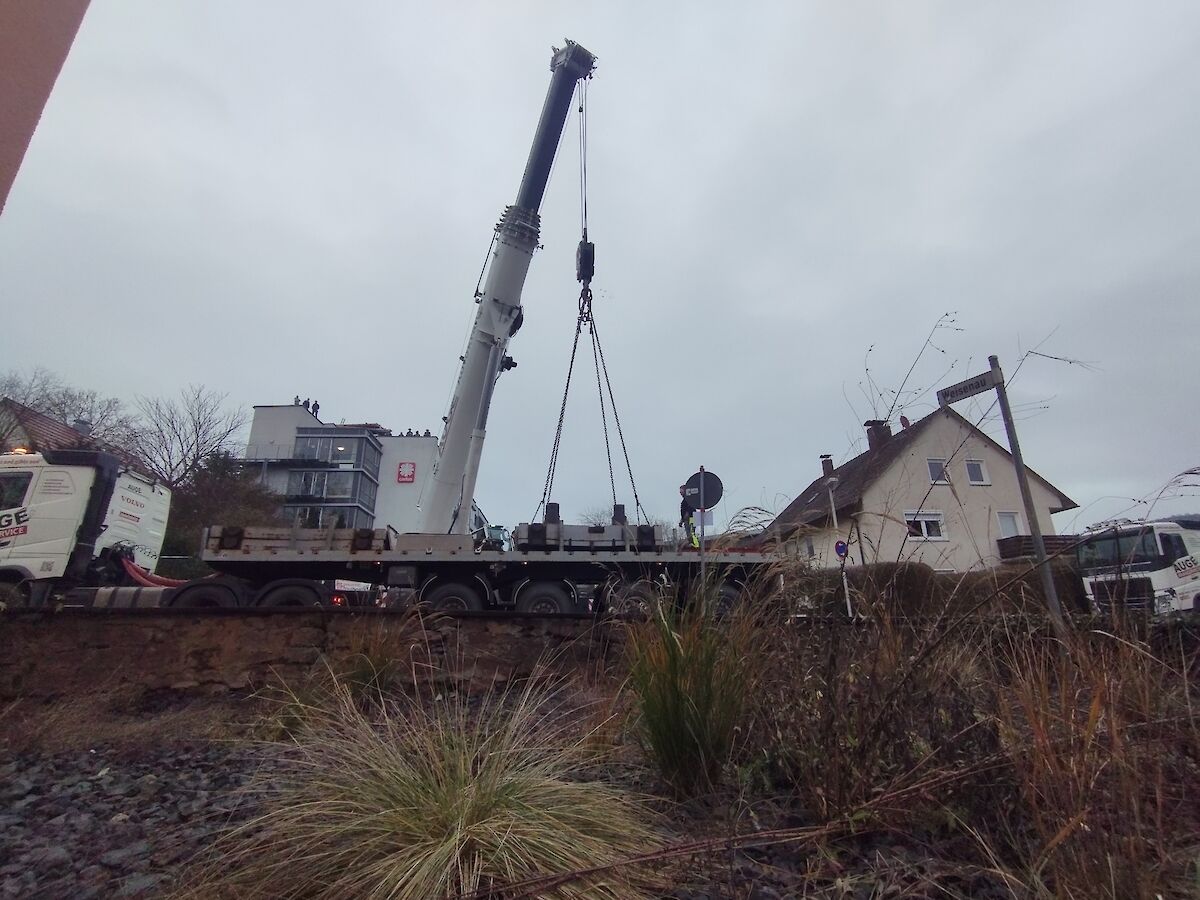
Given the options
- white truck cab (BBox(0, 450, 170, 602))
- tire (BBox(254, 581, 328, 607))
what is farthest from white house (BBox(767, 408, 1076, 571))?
white truck cab (BBox(0, 450, 170, 602))

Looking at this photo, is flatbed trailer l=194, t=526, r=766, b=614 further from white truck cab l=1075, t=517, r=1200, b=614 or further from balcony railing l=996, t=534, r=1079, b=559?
white truck cab l=1075, t=517, r=1200, b=614

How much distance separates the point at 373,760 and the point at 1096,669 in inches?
97.7

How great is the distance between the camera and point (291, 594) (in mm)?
9234

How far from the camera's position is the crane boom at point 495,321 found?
1089 centimetres

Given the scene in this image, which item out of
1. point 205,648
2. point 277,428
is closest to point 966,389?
point 205,648

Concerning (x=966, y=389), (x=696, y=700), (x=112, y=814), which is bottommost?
(x=112, y=814)

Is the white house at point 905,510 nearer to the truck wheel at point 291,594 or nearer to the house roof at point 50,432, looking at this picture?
the truck wheel at point 291,594

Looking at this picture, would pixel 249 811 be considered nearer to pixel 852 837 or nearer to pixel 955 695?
pixel 852 837

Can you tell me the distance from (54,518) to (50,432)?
68.5 feet

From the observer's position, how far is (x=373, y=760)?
2.40 metres

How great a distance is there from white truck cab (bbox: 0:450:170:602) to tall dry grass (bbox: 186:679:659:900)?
9731 mm

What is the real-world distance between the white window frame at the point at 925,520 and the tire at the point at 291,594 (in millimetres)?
8007

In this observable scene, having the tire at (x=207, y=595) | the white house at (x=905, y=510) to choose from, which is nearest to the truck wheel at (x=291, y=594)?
the tire at (x=207, y=595)

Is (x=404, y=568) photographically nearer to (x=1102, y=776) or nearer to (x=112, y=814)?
(x=112, y=814)
